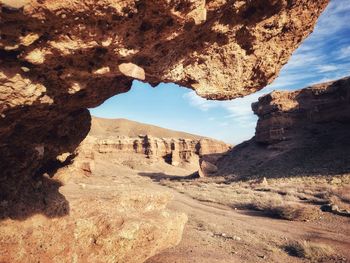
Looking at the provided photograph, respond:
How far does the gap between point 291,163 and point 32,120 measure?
37.7 meters

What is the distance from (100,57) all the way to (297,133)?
44.1 meters

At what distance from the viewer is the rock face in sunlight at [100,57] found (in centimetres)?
378

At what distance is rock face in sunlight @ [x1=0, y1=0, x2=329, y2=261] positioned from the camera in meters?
3.78

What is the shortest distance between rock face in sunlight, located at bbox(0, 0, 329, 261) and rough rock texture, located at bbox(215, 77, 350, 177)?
31.2 m

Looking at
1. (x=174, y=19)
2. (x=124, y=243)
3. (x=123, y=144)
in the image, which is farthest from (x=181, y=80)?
(x=123, y=144)

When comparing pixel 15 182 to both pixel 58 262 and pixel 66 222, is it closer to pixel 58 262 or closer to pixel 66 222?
pixel 66 222

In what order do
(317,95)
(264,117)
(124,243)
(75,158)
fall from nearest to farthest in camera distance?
(124,243) < (75,158) < (317,95) < (264,117)

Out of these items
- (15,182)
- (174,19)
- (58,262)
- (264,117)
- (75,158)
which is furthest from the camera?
(264,117)

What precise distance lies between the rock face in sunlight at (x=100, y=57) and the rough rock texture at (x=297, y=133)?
1227 inches

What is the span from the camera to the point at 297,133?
44.5 m

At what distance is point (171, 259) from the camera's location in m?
→ 8.28

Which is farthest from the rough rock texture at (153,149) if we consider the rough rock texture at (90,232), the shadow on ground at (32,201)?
the shadow on ground at (32,201)

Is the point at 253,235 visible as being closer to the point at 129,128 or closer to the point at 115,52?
the point at 115,52

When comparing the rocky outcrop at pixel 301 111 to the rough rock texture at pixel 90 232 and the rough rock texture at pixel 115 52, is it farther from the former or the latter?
the rough rock texture at pixel 115 52
